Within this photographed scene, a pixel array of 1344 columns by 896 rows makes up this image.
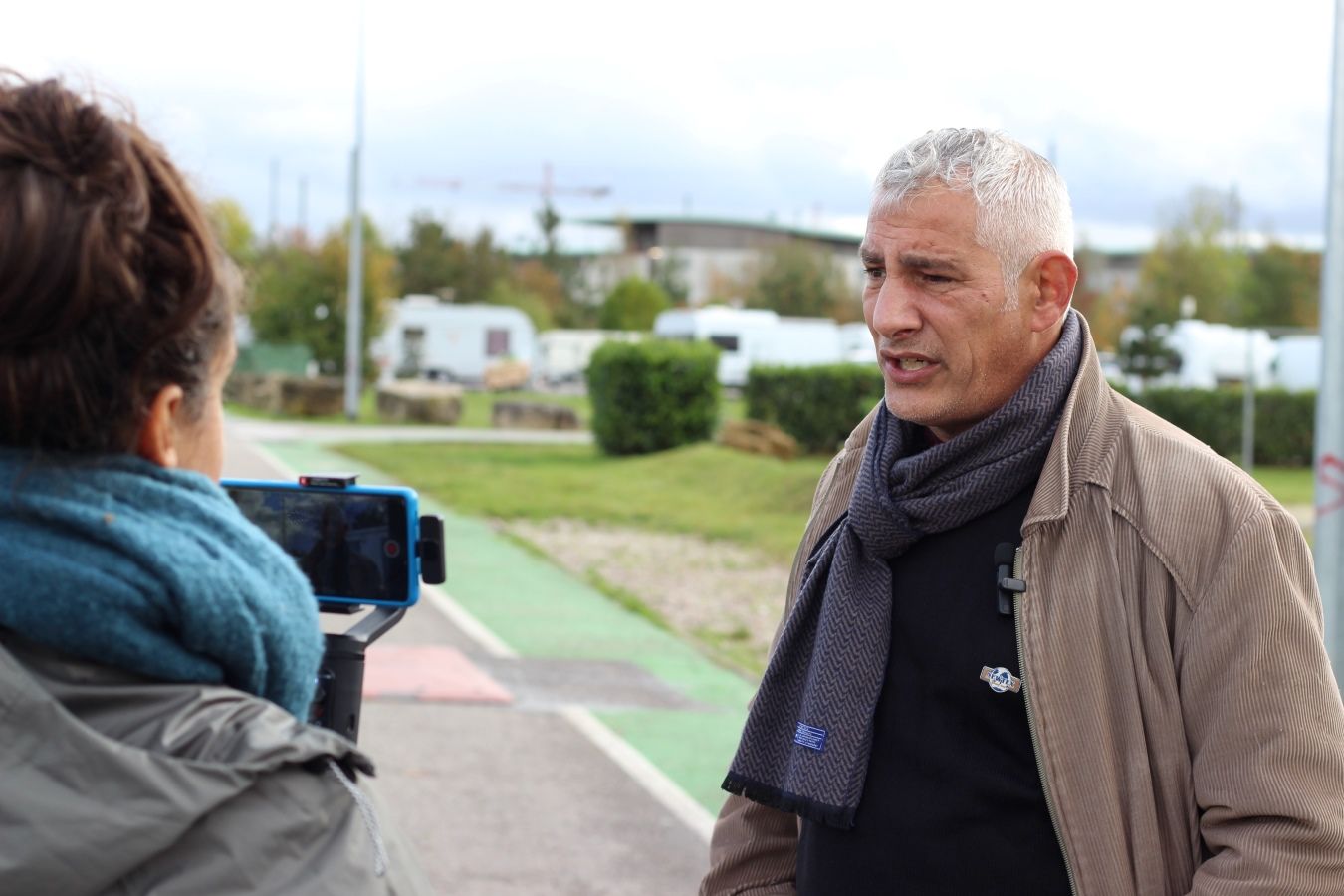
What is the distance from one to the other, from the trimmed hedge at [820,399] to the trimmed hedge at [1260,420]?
7.35 metres

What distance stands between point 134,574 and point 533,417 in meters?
31.2

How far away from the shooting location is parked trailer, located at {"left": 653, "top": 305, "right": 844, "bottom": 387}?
167 ft

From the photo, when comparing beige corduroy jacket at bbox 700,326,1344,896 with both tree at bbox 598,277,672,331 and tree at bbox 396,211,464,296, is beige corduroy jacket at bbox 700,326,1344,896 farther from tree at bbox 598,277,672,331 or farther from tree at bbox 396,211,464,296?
tree at bbox 396,211,464,296

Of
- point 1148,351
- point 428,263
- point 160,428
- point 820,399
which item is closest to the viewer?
point 160,428

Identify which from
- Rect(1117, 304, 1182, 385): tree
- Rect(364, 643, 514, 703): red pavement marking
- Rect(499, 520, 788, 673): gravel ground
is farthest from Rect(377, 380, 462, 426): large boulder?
Rect(364, 643, 514, 703): red pavement marking

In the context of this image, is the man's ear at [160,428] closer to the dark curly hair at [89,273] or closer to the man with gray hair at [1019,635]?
the dark curly hair at [89,273]

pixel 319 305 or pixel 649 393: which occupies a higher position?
pixel 319 305

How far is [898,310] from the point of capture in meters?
2.42

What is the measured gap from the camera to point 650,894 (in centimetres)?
547

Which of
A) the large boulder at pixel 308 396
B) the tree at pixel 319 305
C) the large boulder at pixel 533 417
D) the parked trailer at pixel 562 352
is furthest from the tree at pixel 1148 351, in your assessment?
the parked trailer at pixel 562 352

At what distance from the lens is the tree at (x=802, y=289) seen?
2840 inches

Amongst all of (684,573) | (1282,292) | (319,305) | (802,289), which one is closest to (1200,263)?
(1282,292)

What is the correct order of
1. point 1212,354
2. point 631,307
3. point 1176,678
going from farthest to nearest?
1. point 631,307
2. point 1212,354
3. point 1176,678

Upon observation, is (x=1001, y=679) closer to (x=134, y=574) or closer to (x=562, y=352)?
(x=134, y=574)
